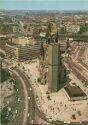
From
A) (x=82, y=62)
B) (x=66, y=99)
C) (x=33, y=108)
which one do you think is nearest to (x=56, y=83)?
(x=66, y=99)

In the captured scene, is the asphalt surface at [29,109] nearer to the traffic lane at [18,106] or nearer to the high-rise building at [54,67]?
the traffic lane at [18,106]

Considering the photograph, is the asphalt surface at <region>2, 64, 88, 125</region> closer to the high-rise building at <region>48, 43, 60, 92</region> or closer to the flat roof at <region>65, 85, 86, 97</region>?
the high-rise building at <region>48, 43, 60, 92</region>

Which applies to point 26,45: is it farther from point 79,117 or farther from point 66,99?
point 79,117

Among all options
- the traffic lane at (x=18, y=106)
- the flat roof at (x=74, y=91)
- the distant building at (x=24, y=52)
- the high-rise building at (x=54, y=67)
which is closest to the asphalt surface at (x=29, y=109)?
the traffic lane at (x=18, y=106)

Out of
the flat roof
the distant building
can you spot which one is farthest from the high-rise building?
the distant building

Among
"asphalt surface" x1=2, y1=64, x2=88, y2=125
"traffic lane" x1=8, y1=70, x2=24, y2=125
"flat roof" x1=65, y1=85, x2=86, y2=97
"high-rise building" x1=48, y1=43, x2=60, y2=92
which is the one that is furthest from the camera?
"high-rise building" x1=48, y1=43, x2=60, y2=92

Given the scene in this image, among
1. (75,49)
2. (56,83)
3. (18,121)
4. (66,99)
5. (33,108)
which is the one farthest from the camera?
(75,49)
